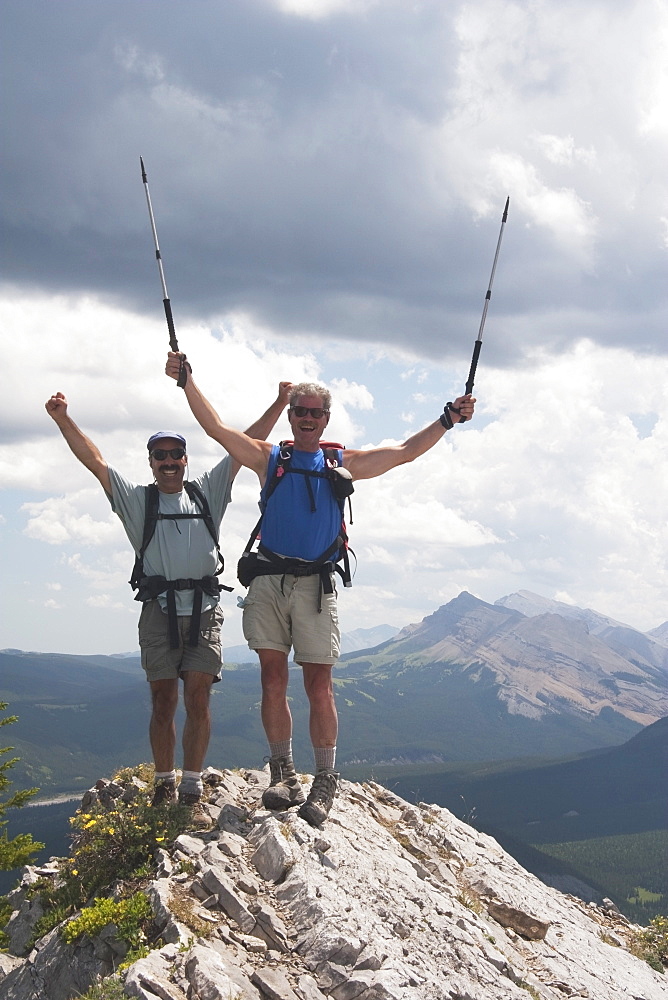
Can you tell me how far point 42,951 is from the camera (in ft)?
34.1

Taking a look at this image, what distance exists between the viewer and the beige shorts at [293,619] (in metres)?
11.4

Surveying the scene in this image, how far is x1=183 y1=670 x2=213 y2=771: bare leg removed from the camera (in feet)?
38.3

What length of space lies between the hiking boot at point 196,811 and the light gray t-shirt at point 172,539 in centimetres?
271

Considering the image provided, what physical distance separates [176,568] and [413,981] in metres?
5.96

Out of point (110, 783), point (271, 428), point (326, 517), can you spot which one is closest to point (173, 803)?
point (110, 783)

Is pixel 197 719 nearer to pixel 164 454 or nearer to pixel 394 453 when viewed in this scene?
pixel 164 454

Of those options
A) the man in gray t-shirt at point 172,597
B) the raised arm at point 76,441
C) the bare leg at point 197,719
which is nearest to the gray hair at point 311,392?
the man in gray t-shirt at point 172,597

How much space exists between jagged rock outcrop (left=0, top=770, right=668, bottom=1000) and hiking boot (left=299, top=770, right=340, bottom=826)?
167 mm

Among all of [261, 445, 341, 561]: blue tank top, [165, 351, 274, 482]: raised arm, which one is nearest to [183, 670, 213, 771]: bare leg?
[261, 445, 341, 561]: blue tank top

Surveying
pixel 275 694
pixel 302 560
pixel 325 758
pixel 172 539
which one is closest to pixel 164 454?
pixel 172 539

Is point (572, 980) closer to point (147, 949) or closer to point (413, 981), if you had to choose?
point (413, 981)

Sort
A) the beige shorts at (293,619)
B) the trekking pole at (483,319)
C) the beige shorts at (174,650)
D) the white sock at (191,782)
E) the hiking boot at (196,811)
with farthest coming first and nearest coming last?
the trekking pole at (483,319)
the white sock at (191,782)
the beige shorts at (174,650)
the beige shorts at (293,619)
the hiking boot at (196,811)

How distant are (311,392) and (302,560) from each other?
7.73ft

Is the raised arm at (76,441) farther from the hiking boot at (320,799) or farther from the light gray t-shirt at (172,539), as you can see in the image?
the hiking boot at (320,799)
